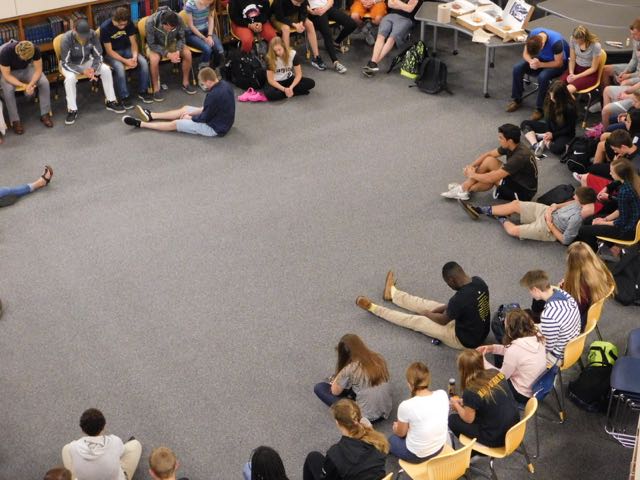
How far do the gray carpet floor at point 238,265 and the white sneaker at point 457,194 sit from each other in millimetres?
157

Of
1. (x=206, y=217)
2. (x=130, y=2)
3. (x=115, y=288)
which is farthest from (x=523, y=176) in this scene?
(x=130, y=2)

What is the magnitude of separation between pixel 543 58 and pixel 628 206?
10.5 feet

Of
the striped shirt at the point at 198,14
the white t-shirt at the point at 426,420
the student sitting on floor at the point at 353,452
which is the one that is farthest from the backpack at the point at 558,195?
the striped shirt at the point at 198,14

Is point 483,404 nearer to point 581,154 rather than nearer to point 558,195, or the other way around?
point 558,195

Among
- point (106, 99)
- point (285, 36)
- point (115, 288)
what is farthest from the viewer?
point (285, 36)

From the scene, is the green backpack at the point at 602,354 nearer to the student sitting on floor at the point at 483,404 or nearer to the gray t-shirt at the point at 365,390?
the student sitting on floor at the point at 483,404

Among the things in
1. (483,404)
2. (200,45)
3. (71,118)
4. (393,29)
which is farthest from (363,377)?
(393,29)

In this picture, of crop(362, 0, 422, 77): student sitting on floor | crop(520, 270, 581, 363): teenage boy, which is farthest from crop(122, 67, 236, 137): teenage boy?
crop(520, 270, 581, 363): teenage boy

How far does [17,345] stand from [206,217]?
88.4 inches

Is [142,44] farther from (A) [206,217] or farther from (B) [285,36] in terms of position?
(A) [206,217]

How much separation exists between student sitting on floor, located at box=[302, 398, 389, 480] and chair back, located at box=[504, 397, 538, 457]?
0.77 meters

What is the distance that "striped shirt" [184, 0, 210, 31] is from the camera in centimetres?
1092

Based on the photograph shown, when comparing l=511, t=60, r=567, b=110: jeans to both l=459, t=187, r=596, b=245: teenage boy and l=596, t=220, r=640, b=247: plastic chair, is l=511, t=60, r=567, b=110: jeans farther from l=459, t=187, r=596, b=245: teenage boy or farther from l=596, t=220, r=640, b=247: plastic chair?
A: l=596, t=220, r=640, b=247: plastic chair

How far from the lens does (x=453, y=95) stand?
434 inches
